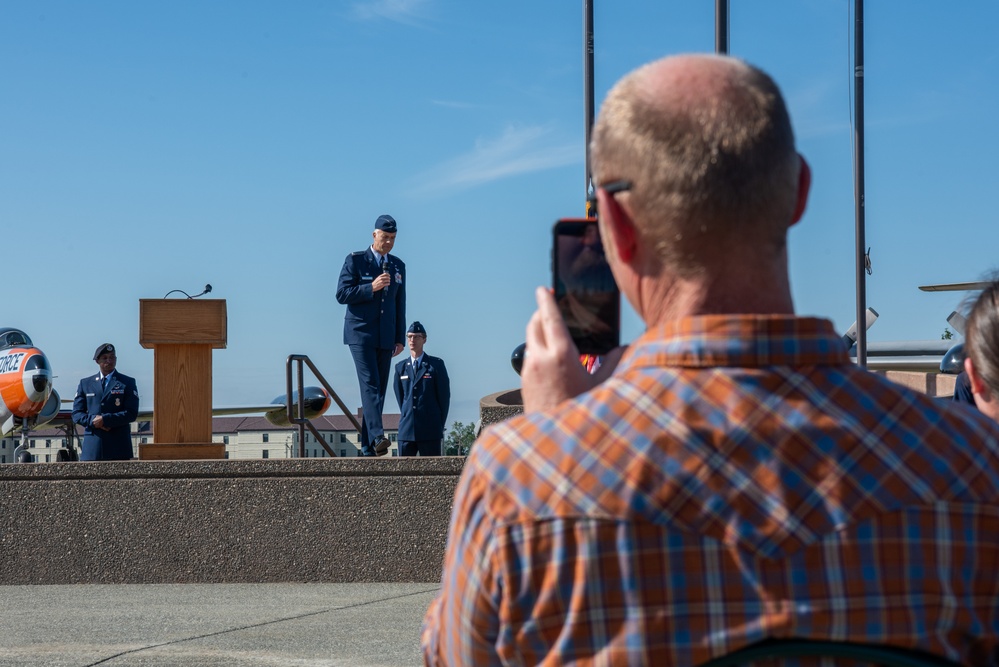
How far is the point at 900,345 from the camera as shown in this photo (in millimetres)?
34594

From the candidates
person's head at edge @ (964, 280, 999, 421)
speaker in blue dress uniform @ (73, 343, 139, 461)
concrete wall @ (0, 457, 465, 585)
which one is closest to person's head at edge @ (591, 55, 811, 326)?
person's head at edge @ (964, 280, 999, 421)

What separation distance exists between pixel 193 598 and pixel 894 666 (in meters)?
6.93

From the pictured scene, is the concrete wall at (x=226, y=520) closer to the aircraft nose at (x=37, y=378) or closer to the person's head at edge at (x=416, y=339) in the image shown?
the person's head at edge at (x=416, y=339)

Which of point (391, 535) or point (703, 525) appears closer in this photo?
point (703, 525)

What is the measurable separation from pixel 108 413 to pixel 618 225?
10.9 meters

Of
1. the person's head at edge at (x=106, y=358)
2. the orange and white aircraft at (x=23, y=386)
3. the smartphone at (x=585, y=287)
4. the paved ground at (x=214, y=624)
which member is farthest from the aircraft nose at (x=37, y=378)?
the smartphone at (x=585, y=287)

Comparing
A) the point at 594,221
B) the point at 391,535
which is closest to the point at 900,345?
the point at 391,535

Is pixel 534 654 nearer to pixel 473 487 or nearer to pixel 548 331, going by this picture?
pixel 473 487

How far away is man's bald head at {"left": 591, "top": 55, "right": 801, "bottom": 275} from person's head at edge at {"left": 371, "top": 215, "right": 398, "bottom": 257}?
8.91 metres

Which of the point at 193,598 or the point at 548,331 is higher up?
the point at 548,331

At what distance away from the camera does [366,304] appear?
33.6ft

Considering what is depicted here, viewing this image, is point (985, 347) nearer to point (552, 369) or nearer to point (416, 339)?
point (552, 369)

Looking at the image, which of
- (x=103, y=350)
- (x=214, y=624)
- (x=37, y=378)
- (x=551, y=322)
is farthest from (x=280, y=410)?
(x=551, y=322)

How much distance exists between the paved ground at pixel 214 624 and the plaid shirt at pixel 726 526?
4175mm
